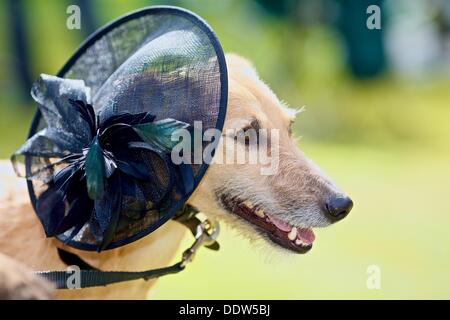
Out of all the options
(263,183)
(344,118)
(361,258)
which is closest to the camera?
Answer: (263,183)

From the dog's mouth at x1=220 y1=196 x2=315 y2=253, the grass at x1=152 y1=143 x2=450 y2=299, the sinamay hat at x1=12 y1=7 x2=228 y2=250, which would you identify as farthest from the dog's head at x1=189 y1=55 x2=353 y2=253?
the sinamay hat at x1=12 y1=7 x2=228 y2=250

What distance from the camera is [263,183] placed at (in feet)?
8.13

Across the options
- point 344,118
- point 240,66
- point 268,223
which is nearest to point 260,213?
point 268,223

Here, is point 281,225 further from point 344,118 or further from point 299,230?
point 344,118

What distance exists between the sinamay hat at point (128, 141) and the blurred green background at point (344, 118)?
1.69 feet

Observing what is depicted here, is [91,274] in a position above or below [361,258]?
above

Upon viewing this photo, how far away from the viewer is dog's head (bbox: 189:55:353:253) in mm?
2439

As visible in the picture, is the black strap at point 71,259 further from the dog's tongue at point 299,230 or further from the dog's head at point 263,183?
the dog's tongue at point 299,230

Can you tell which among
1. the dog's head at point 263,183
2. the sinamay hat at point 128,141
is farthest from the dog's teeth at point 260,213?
the sinamay hat at point 128,141

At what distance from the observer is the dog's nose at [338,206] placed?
2405 mm

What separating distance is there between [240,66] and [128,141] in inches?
25.8

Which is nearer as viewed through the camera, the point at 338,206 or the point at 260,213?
the point at 338,206
